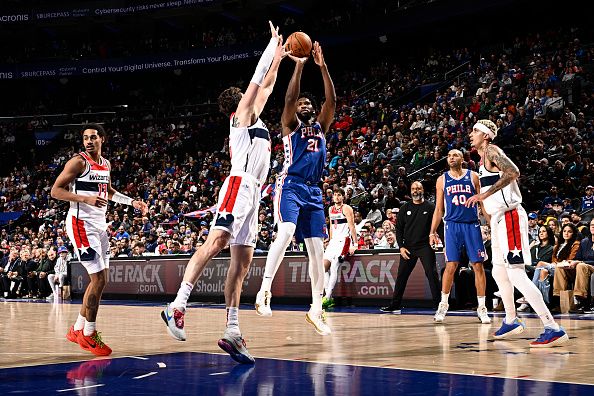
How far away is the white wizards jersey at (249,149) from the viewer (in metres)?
6.01

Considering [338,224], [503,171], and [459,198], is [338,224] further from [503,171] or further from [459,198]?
[503,171]

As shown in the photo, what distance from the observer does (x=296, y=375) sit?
5012 mm

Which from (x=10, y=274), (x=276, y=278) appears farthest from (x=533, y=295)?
(x=10, y=274)

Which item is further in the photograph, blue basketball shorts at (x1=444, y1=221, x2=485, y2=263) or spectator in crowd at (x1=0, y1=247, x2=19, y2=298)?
spectator in crowd at (x1=0, y1=247, x2=19, y2=298)

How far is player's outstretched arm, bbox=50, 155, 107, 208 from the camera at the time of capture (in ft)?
21.7

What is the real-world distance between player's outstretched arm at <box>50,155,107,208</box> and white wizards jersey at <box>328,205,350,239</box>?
7.07m

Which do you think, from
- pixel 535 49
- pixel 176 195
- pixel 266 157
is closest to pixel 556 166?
pixel 535 49

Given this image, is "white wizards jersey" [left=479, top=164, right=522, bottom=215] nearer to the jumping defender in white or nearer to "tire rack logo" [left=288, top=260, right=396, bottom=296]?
the jumping defender in white

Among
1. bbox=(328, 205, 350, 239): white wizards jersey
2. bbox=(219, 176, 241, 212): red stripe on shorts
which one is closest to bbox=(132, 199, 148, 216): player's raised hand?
bbox=(219, 176, 241, 212): red stripe on shorts

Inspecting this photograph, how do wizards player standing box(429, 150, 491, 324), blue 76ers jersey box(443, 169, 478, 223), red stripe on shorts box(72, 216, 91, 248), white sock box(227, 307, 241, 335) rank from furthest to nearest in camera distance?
blue 76ers jersey box(443, 169, 478, 223) → wizards player standing box(429, 150, 491, 324) → red stripe on shorts box(72, 216, 91, 248) → white sock box(227, 307, 241, 335)

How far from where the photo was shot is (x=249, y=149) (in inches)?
238

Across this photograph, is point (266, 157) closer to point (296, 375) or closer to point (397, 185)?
point (296, 375)

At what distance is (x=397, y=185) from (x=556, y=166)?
3775 mm

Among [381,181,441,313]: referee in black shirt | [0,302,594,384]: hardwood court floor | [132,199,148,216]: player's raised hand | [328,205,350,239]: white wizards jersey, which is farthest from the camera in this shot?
[328,205,350,239]: white wizards jersey
